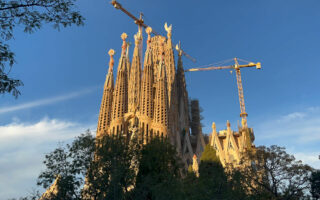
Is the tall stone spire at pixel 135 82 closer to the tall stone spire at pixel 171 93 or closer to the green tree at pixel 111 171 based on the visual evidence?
the tall stone spire at pixel 171 93

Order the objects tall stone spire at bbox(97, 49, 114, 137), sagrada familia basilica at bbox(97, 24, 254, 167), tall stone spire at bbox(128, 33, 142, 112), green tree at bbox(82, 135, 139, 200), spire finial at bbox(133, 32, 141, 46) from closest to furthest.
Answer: green tree at bbox(82, 135, 139, 200) → sagrada familia basilica at bbox(97, 24, 254, 167) → tall stone spire at bbox(97, 49, 114, 137) → tall stone spire at bbox(128, 33, 142, 112) → spire finial at bbox(133, 32, 141, 46)

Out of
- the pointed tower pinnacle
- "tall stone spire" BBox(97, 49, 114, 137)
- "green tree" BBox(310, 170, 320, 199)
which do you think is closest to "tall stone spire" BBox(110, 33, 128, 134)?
"tall stone spire" BBox(97, 49, 114, 137)

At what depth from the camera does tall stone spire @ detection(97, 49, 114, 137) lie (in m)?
42.6

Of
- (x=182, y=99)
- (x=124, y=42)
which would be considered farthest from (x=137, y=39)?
(x=182, y=99)

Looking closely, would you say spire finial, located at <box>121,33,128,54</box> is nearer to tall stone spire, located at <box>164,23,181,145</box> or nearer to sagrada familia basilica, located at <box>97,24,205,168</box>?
sagrada familia basilica, located at <box>97,24,205,168</box>

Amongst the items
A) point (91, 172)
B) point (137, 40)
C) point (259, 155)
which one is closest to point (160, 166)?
point (91, 172)

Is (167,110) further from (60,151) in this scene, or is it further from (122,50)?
(60,151)

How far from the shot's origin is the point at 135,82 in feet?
160

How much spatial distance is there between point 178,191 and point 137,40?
43.5m

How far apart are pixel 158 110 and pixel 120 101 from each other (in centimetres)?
684

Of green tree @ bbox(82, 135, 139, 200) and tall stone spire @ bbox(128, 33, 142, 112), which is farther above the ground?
tall stone spire @ bbox(128, 33, 142, 112)

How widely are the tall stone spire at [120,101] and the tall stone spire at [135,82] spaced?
1.77 m

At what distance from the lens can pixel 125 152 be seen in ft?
56.5

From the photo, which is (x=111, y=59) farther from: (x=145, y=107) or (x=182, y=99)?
(x=182, y=99)
